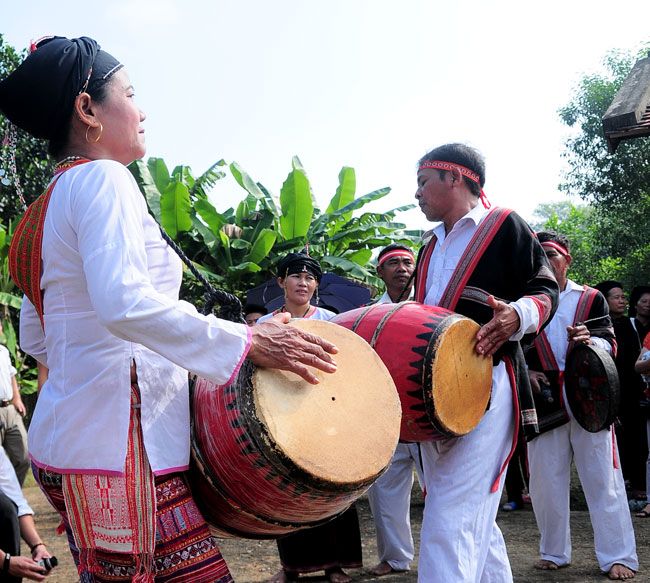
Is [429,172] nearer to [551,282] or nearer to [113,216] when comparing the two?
[551,282]

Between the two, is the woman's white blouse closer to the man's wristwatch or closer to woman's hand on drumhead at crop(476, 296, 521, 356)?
woman's hand on drumhead at crop(476, 296, 521, 356)

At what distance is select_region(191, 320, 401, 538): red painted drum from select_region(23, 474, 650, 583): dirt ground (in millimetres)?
3310

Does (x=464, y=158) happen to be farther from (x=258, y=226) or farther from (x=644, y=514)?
(x=258, y=226)

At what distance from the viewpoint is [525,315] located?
306 cm

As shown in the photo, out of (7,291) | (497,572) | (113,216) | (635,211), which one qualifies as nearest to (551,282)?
(497,572)

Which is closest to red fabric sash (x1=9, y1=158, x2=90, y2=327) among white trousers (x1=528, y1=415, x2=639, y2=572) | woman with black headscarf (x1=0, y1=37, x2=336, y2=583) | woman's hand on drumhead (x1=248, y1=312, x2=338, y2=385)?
woman with black headscarf (x1=0, y1=37, x2=336, y2=583)

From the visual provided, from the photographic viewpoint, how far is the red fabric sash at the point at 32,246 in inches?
73.1

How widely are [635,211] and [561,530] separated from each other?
14499 mm

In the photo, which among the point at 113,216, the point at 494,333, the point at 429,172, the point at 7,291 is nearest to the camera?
the point at 113,216

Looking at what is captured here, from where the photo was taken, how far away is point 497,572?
3.39 metres

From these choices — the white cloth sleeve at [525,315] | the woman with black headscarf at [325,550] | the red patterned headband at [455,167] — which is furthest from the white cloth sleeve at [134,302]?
the woman with black headscarf at [325,550]

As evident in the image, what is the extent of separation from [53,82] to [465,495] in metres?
2.09

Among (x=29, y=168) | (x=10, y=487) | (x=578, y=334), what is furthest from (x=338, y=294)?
(x=29, y=168)

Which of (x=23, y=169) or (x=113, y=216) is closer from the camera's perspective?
(x=113, y=216)
